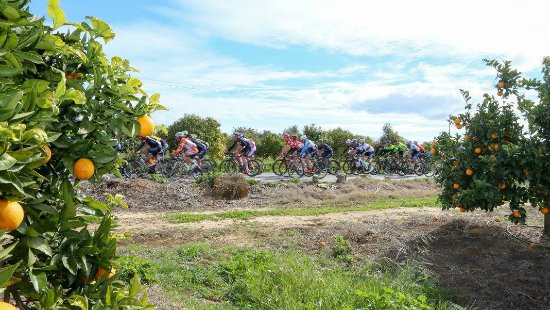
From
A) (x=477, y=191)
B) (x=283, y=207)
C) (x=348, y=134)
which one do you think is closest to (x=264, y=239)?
(x=477, y=191)

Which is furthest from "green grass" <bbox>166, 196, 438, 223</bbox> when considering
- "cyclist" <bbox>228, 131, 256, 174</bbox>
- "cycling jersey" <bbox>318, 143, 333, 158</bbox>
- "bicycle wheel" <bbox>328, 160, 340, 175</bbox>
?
"bicycle wheel" <bbox>328, 160, 340, 175</bbox>

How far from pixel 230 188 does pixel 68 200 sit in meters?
12.1

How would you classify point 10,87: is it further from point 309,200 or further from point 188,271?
point 309,200

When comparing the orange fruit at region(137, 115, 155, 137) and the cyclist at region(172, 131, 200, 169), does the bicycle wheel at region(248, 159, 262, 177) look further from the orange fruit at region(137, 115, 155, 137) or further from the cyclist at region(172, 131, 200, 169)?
the orange fruit at region(137, 115, 155, 137)

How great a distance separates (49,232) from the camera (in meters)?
2.26

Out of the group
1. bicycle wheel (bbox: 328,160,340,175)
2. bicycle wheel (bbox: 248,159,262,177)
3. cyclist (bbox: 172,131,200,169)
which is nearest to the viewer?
cyclist (bbox: 172,131,200,169)

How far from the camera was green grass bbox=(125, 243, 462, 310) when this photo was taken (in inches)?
196

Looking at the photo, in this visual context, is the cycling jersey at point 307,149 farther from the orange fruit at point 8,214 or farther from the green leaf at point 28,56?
the orange fruit at point 8,214

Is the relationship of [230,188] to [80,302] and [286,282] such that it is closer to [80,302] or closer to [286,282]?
[286,282]

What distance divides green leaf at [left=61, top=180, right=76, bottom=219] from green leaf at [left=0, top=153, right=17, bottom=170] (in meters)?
0.52

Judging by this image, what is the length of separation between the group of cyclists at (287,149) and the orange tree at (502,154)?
8381 mm

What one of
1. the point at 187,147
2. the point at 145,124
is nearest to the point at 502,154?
the point at 145,124

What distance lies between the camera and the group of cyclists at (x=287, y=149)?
1853 cm

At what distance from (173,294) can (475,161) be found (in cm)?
533
